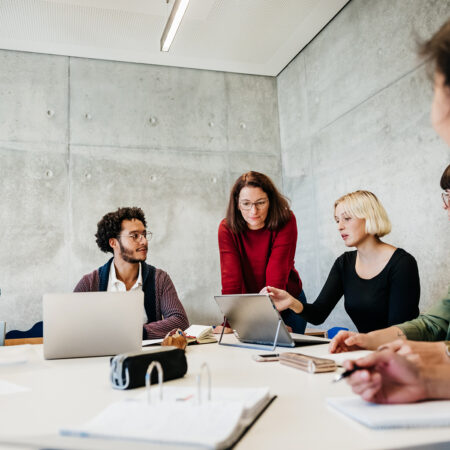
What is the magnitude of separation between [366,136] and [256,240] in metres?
1.66

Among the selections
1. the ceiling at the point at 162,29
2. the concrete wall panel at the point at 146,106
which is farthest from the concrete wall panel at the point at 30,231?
the ceiling at the point at 162,29

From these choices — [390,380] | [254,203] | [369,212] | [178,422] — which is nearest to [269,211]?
[254,203]

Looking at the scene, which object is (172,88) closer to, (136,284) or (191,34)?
(191,34)

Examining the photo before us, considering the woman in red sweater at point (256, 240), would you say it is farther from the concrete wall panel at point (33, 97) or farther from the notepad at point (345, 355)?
the concrete wall panel at point (33, 97)

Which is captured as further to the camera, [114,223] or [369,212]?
[114,223]

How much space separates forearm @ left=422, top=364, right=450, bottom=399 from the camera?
0.87 meters

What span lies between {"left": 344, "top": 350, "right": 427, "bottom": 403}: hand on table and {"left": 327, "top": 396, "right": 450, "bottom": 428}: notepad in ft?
0.06

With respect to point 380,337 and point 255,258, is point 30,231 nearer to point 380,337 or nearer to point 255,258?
point 255,258

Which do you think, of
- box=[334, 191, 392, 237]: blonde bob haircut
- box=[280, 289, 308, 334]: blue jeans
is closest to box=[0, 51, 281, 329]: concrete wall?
box=[280, 289, 308, 334]: blue jeans

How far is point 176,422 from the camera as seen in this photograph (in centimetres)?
70

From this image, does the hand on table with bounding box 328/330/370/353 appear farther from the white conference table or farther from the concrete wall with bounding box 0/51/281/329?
the concrete wall with bounding box 0/51/281/329

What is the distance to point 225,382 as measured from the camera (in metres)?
1.18

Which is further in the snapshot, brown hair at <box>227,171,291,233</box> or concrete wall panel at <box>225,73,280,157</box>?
concrete wall panel at <box>225,73,280,157</box>

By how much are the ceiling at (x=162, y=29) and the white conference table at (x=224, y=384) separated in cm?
355
